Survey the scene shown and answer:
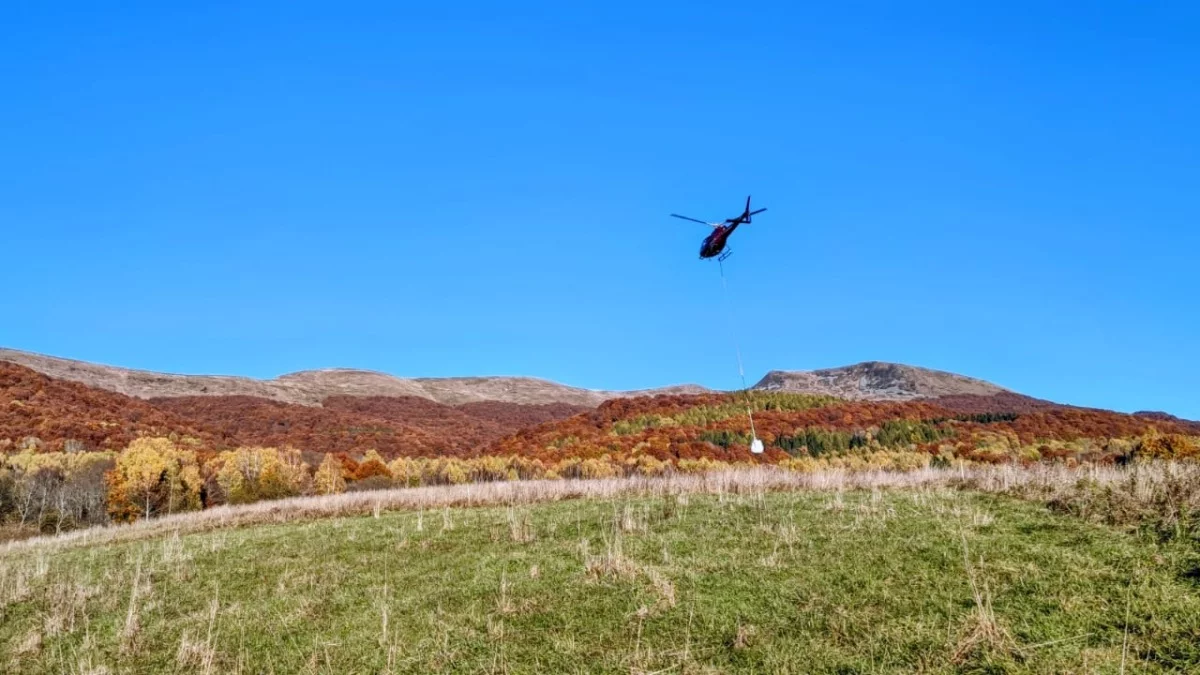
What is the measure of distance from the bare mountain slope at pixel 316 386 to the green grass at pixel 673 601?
9492 cm

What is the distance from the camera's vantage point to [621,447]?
5512 centimetres

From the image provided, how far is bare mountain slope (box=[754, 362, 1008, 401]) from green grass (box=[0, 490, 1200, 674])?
364 ft

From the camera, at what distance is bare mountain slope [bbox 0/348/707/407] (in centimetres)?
9606

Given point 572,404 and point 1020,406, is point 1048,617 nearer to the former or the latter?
point 1020,406

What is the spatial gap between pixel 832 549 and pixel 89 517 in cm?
4096

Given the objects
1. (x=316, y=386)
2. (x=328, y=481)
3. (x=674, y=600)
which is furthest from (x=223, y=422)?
(x=674, y=600)

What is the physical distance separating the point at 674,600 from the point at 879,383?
5620 inches

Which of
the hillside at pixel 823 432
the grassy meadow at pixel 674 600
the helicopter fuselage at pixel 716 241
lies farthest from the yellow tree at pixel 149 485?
the helicopter fuselage at pixel 716 241

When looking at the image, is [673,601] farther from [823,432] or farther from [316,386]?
[316,386]

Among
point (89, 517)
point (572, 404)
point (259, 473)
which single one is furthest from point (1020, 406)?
point (89, 517)

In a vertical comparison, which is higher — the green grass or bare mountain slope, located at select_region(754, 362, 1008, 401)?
bare mountain slope, located at select_region(754, 362, 1008, 401)

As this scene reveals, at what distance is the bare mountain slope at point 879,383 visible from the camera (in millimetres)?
127188

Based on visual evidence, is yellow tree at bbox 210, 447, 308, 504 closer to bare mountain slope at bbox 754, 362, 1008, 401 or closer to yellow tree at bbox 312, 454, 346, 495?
yellow tree at bbox 312, 454, 346, 495

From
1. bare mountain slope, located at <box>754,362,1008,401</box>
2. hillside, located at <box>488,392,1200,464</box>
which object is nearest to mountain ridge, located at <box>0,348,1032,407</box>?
bare mountain slope, located at <box>754,362,1008,401</box>
